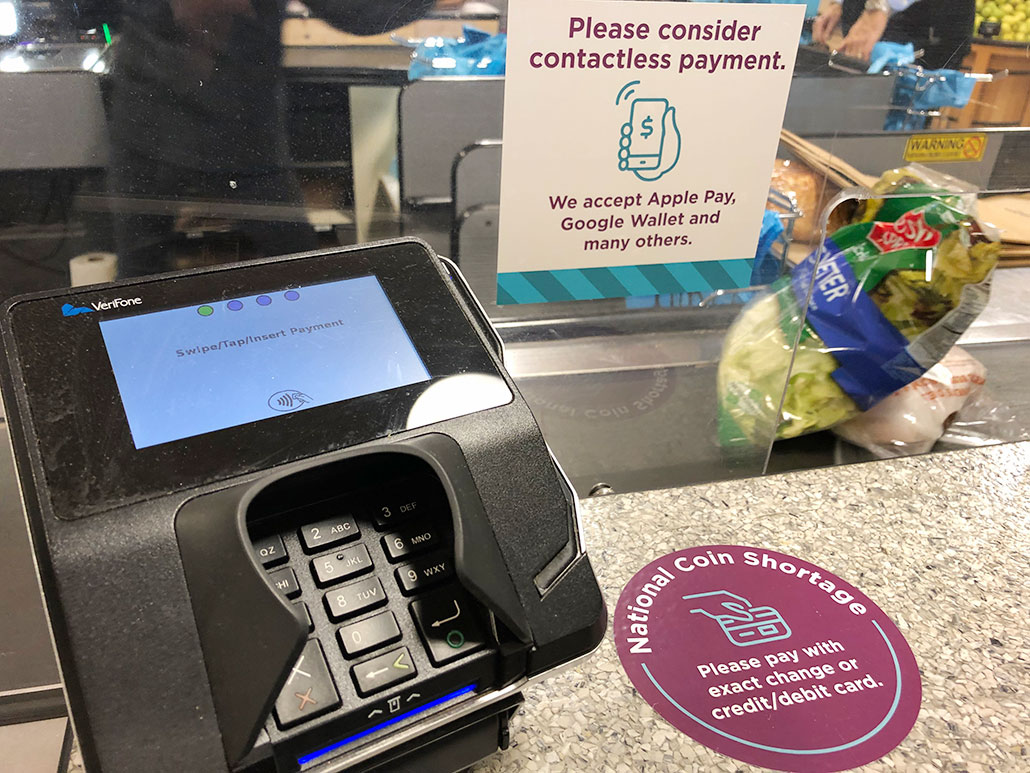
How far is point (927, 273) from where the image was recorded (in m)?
0.71

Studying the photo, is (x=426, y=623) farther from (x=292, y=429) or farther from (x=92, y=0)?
(x=92, y=0)

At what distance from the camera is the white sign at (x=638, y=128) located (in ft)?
1.83

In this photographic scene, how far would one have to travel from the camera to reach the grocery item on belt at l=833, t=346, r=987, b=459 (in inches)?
30.8

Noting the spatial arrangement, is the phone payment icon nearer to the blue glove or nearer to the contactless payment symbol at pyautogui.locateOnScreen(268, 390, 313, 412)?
the blue glove

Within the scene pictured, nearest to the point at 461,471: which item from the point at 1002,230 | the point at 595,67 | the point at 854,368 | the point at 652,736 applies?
the point at 652,736

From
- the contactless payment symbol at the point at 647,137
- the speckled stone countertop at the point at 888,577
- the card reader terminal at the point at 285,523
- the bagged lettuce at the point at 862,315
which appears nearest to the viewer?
the card reader terminal at the point at 285,523

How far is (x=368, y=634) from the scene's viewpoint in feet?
1.19

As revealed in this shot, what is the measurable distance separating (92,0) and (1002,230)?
2.59 feet

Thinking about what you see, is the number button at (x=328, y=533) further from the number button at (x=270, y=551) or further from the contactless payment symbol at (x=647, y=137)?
the contactless payment symbol at (x=647, y=137)

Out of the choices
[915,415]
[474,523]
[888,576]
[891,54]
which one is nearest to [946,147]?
[891,54]

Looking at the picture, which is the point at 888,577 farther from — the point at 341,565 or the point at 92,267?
the point at 92,267

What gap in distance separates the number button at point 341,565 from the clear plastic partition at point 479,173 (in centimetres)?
30

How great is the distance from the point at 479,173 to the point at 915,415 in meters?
0.51

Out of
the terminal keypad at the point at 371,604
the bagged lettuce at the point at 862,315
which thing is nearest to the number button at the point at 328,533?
the terminal keypad at the point at 371,604
